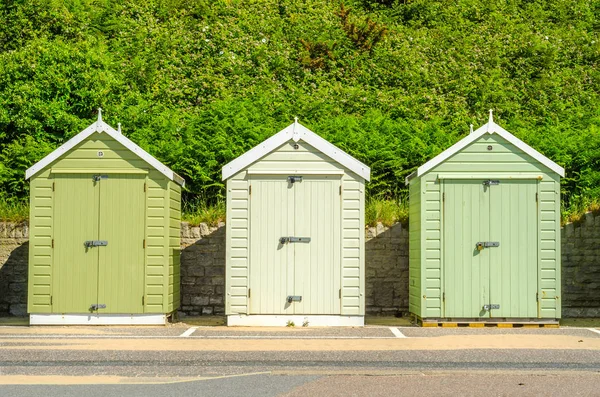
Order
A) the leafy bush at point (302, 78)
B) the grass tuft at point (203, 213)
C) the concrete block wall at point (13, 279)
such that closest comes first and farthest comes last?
1. the concrete block wall at point (13, 279)
2. the grass tuft at point (203, 213)
3. the leafy bush at point (302, 78)

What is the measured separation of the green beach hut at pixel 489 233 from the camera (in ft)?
43.9

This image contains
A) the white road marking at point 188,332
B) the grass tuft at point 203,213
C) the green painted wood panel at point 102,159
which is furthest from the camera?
the grass tuft at point 203,213

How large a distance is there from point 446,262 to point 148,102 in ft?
34.5

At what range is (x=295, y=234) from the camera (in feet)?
44.0

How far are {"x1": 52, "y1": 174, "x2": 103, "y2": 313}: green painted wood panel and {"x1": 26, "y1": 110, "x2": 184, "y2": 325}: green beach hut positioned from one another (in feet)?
0.05

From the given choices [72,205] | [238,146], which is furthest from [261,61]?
[72,205]

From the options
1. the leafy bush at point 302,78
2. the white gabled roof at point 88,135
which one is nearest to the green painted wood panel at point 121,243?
the white gabled roof at point 88,135

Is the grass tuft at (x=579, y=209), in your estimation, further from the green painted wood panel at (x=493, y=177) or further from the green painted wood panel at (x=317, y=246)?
the green painted wood panel at (x=317, y=246)

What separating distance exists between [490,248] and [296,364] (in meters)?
5.14

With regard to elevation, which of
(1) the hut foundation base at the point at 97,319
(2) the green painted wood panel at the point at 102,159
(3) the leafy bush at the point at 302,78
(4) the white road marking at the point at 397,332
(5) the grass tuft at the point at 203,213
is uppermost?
(3) the leafy bush at the point at 302,78

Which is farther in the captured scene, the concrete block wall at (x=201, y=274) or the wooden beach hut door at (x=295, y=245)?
the concrete block wall at (x=201, y=274)

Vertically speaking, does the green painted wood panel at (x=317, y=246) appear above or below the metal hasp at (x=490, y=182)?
below

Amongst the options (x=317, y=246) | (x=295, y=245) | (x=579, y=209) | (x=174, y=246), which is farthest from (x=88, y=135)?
(x=579, y=209)

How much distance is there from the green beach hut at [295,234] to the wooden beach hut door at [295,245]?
1cm
